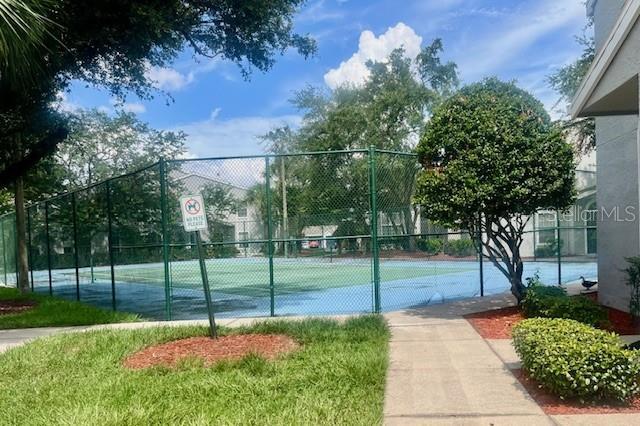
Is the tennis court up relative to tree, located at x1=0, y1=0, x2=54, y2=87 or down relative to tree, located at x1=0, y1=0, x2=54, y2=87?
down

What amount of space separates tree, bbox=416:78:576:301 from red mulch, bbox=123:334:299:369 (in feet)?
11.3

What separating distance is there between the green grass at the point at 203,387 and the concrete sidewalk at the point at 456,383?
236mm

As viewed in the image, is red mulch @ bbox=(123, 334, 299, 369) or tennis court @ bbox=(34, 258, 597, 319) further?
tennis court @ bbox=(34, 258, 597, 319)

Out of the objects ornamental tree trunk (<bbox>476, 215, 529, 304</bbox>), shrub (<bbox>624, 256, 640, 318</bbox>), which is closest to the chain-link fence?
ornamental tree trunk (<bbox>476, 215, 529, 304</bbox>)

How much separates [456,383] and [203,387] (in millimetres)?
2540

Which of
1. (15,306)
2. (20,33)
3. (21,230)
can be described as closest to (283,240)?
(20,33)

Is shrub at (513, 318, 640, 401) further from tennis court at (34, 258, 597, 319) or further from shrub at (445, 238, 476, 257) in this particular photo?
shrub at (445, 238, 476, 257)

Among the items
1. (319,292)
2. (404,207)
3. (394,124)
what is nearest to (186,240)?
(319,292)

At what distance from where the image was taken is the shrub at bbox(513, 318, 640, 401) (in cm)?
430

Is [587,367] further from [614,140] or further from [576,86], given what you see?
[576,86]

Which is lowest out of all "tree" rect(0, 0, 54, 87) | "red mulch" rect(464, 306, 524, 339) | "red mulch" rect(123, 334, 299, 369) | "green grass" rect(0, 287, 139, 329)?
"green grass" rect(0, 287, 139, 329)

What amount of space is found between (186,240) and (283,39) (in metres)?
5.72

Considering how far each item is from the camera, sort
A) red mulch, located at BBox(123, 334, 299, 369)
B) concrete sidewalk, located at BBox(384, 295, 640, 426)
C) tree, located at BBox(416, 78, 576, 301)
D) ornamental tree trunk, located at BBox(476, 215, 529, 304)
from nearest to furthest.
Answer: concrete sidewalk, located at BBox(384, 295, 640, 426) < red mulch, located at BBox(123, 334, 299, 369) < tree, located at BBox(416, 78, 576, 301) < ornamental tree trunk, located at BBox(476, 215, 529, 304)

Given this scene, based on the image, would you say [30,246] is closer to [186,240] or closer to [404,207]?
[186,240]
